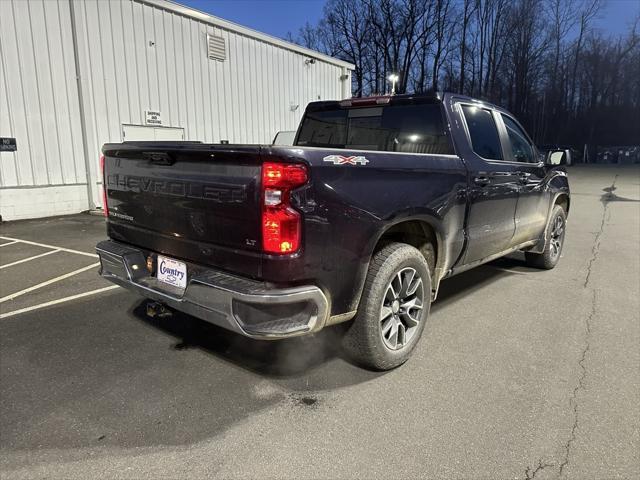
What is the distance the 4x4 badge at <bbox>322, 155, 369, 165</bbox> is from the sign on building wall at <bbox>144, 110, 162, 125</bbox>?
10.3m

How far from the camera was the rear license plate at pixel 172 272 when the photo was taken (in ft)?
9.41

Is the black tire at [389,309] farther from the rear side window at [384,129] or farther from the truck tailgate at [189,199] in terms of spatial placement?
the rear side window at [384,129]

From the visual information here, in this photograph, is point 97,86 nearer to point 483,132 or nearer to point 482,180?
point 483,132

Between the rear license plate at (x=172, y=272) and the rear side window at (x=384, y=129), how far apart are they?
206 cm

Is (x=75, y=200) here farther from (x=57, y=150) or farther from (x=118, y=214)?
(x=118, y=214)

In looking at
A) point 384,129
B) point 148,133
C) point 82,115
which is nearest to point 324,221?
point 384,129

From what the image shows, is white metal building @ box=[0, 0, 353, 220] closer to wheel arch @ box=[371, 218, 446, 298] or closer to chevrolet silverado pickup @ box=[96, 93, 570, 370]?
chevrolet silverado pickup @ box=[96, 93, 570, 370]

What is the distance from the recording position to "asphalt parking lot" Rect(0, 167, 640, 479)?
7.53 feet

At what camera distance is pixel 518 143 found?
16.2 feet

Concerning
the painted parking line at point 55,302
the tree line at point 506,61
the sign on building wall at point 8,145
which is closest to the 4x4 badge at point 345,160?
the painted parking line at point 55,302

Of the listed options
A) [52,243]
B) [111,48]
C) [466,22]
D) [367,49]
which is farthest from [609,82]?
[52,243]

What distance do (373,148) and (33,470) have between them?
3340 mm

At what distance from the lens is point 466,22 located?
44.9 meters

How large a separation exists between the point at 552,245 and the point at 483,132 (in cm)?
258
